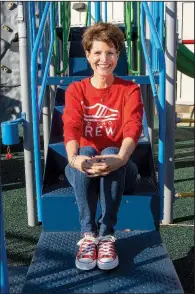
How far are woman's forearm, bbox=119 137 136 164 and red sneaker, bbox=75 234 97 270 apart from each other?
0.41 metres

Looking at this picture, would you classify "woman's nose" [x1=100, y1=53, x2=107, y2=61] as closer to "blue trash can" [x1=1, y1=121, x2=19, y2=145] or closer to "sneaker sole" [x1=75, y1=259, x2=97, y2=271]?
"blue trash can" [x1=1, y1=121, x2=19, y2=145]

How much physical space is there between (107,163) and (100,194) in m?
0.20

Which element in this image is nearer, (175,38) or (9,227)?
(175,38)

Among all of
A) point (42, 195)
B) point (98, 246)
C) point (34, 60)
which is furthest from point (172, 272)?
point (34, 60)

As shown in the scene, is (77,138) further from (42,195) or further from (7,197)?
(7,197)

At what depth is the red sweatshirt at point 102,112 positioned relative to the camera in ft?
7.43

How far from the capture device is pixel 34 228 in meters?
3.43

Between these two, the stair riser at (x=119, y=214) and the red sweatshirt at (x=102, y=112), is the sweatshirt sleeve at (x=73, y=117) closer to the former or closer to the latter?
the red sweatshirt at (x=102, y=112)

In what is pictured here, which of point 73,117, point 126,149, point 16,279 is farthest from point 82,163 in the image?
point 16,279

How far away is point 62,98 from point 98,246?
5.38 feet

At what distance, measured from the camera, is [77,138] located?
2.21m

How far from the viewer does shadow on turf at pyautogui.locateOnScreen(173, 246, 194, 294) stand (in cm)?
255

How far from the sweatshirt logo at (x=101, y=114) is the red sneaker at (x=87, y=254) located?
1.94ft

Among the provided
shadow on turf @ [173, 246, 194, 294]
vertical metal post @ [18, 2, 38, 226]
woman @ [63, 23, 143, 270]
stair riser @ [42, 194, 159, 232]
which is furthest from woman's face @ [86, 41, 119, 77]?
shadow on turf @ [173, 246, 194, 294]
